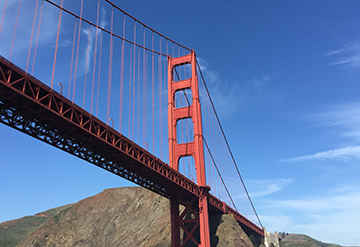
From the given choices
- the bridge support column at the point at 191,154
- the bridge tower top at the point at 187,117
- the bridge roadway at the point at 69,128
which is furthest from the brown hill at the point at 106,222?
the bridge roadway at the point at 69,128

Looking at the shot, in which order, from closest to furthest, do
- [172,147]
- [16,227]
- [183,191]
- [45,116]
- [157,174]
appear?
[45,116], [157,174], [183,191], [172,147], [16,227]

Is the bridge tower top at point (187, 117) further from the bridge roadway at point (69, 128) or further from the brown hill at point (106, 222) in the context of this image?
the brown hill at point (106, 222)

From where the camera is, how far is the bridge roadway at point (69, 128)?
2219cm

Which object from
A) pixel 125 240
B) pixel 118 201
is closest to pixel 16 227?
pixel 118 201

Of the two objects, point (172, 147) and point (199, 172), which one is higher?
point (172, 147)

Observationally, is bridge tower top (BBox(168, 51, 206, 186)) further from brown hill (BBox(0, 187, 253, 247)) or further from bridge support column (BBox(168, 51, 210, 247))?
brown hill (BBox(0, 187, 253, 247))

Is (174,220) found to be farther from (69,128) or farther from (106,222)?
(106,222)

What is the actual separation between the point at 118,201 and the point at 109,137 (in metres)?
69.8

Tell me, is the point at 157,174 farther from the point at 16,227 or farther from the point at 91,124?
the point at 16,227

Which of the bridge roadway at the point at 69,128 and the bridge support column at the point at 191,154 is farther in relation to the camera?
the bridge support column at the point at 191,154

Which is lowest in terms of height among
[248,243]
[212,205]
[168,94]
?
[248,243]

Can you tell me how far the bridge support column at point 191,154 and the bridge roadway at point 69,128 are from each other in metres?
5.94

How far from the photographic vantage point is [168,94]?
5006 centimetres

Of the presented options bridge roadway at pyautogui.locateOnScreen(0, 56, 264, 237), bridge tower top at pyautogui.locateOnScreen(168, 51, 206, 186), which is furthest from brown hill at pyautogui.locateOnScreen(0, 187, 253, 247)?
bridge roadway at pyautogui.locateOnScreen(0, 56, 264, 237)
